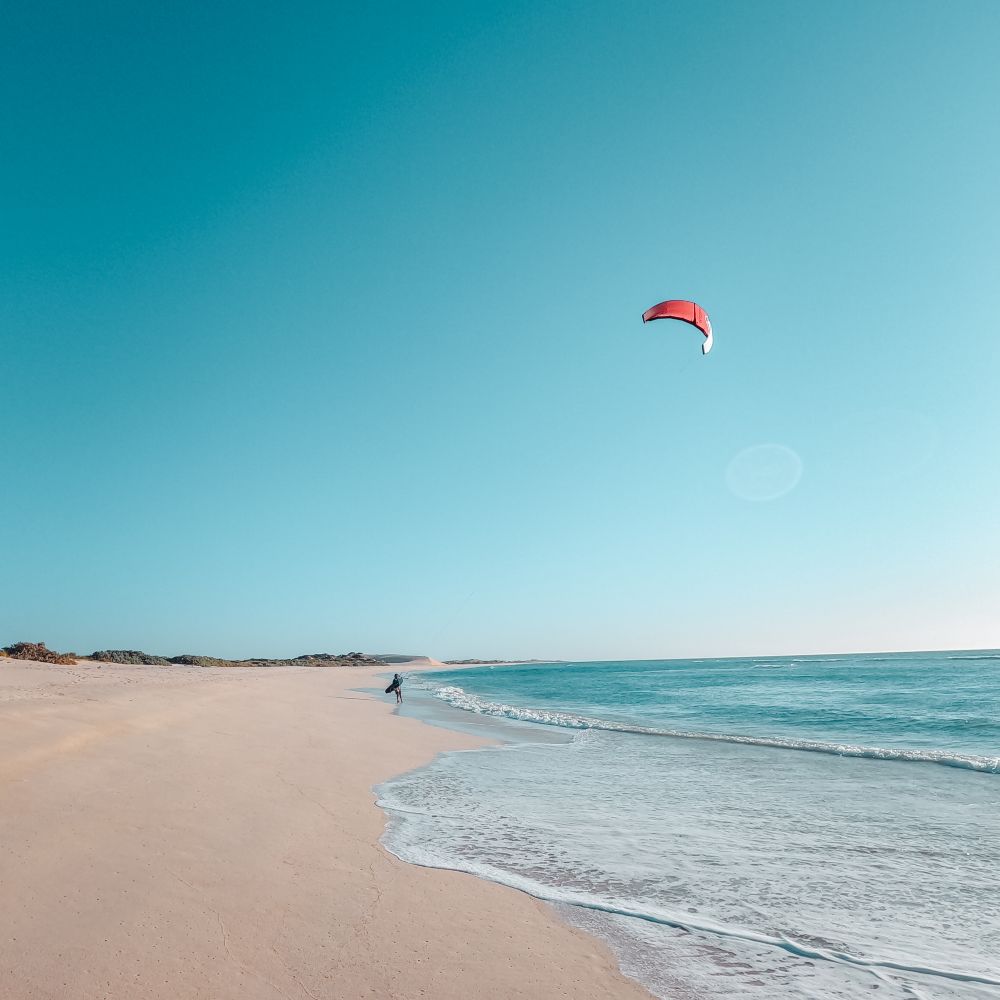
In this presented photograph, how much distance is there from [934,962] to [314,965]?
4.38 m

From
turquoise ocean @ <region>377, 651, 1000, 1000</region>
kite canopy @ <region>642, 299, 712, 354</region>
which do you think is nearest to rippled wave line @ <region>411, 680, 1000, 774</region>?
turquoise ocean @ <region>377, 651, 1000, 1000</region>

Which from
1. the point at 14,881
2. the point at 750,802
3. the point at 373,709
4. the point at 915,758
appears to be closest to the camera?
the point at 14,881

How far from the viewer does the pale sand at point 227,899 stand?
147 inches

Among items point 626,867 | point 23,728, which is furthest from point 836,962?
point 23,728

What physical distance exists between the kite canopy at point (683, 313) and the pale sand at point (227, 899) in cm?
1145

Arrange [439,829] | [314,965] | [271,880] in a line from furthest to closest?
[439,829]
[271,880]
[314,965]

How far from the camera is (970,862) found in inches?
252

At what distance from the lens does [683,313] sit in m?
14.2

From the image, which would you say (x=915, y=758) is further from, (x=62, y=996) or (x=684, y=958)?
(x=62, y=996)

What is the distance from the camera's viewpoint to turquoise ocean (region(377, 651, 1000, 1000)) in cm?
430

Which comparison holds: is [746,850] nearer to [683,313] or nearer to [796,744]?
[796,744]

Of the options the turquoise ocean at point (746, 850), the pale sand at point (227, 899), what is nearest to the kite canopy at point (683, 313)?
the turquoise ocean at point (746, 850)

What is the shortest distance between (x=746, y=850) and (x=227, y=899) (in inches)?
208

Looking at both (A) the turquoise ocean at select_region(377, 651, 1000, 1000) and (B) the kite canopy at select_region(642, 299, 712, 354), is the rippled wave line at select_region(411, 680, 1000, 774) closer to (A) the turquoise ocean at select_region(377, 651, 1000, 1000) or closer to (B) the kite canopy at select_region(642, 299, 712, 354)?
(A) the turquoise ocean at select_region(377, 651, 1000, 1000)
